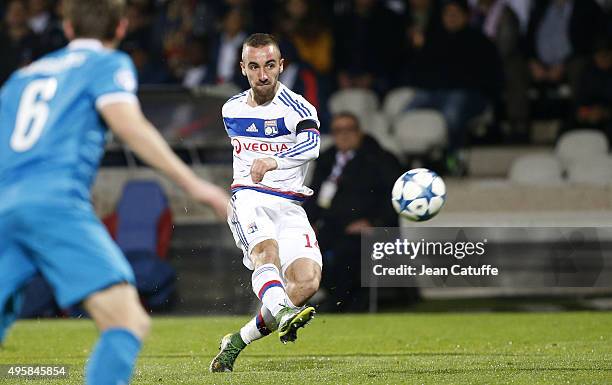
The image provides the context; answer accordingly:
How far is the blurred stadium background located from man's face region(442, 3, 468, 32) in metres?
0.11

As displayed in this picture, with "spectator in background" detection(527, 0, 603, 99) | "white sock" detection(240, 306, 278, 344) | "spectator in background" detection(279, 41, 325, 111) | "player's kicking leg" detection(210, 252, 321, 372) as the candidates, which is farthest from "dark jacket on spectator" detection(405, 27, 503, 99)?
"white sock" detection(240, 306, 278, 344)

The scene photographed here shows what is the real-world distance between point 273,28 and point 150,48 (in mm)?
1689

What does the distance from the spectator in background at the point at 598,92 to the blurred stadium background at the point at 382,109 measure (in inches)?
0.8

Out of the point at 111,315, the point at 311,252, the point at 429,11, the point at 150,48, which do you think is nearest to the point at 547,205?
the point at 429,11

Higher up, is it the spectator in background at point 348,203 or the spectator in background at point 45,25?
the spectator in background at point 45,25

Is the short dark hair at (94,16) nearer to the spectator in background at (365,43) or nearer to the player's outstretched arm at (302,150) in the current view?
the player's outstretched arm at (302,150)

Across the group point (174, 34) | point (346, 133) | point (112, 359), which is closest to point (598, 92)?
point (346, 133)

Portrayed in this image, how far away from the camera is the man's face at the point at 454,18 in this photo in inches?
603

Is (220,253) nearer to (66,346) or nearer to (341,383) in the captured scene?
(66,346)

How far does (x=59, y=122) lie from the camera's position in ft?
16.6

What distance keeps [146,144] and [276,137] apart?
373 cm

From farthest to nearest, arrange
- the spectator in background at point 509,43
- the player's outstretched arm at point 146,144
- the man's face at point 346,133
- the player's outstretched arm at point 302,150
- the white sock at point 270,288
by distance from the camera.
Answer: the spectator in background at point 509,43
the man's face at point 346,133
the player's outstretched arm at point 302,150
the white sock at point 270,288
the player's outstretched arm at point 146,144

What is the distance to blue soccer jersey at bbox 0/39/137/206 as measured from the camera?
5027mm

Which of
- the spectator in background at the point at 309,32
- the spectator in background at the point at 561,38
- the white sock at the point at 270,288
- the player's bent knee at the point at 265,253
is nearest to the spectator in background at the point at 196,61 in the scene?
the spectator in background at the point at 309,32
